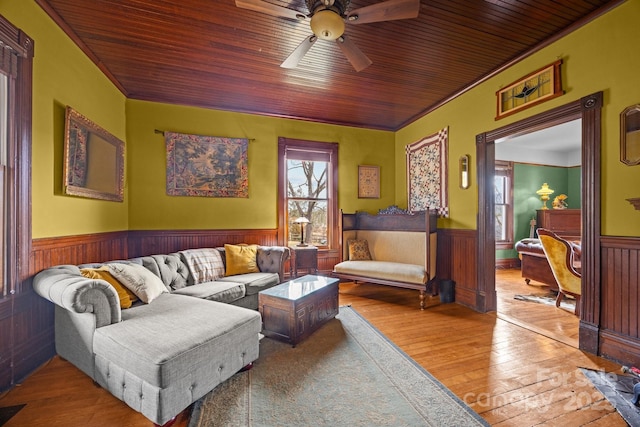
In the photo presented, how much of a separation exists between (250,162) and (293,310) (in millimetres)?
2879

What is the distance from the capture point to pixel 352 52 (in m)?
2.52

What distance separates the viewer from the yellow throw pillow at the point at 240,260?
3678 mm

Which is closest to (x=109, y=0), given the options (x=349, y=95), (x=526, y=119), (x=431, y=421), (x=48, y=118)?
(x=48, y=118)

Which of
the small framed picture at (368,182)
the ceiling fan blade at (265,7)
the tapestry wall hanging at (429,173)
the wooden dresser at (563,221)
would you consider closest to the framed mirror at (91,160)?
the ceiling fan blade at (265,7)

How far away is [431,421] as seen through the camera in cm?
162

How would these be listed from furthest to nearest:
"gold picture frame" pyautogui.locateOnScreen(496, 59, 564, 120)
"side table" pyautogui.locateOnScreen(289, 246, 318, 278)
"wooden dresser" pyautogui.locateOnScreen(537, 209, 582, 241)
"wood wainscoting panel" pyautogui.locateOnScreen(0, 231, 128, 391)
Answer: "wooden dresser" pyautogui.locateOnScreen(537, 209, 582, 241) → "side table" pyautogui.locateOnScreen(289, 246, 318, 278) → "gold picture frame" pyautogui.locateOnScreen(496, 59, 564, 120) → "wood wainscoting panel" pyautogui.locateOnScreen(0, 231, 128, 391)

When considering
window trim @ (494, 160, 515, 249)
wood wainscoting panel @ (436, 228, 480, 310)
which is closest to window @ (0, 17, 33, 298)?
wood wainscoting panel @ (436, 228, 480, 310)

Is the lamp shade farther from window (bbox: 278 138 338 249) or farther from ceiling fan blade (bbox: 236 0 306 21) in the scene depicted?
ceiling fan blade (bbox: 236 0 306 21)

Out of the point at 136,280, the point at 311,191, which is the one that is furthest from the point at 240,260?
the point at 311,191

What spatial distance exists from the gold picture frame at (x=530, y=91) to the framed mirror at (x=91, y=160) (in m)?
4.61

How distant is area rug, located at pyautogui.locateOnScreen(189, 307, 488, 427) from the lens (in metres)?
1.64

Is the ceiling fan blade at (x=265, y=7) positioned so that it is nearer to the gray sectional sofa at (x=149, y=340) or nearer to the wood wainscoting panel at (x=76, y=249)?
the gray sectional sofa at (x=149, y=340)

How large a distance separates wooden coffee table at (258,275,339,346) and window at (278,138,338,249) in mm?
1997

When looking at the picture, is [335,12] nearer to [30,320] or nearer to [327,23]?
[327,23]
